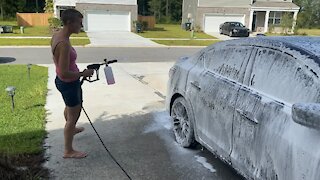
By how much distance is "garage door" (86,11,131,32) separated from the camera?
30953mm

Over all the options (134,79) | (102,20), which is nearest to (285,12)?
(102,20)

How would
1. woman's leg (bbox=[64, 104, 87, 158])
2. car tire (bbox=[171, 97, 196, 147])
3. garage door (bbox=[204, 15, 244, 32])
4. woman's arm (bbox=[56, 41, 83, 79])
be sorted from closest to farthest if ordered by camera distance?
woman's arm (bbox=[56, 41, 83, 79]) → woman's leg (bbox=[64, 104, 87, 158]) → car tire (bbox=[171, 97, 196, 147]) → garage door (bbox=[204, 15, 244, 32])

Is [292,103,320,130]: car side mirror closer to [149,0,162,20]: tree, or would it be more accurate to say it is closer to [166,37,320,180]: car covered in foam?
[166,37,320,180]: car covered in foam

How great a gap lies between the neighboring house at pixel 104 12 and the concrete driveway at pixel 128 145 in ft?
78.9

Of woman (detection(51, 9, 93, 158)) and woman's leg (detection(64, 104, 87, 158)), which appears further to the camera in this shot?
woman's leg (detection(64, 104, 87, 158))

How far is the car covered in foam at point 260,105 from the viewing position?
2588 mm

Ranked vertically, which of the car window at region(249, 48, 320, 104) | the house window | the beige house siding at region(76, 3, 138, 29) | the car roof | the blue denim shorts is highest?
the beige house siding at region(76, 3, 138, 29)

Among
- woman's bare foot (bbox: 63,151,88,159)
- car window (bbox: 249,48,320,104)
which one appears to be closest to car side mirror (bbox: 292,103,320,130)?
car window (bbox: 249,48,320,104)

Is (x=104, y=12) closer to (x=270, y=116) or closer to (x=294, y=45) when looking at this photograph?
(x=294, y=45)

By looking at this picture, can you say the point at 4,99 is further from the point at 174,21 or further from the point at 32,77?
the point at 174,21

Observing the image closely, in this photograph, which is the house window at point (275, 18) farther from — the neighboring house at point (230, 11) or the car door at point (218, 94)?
the car door at point (218, 94)

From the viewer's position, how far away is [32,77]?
369 inches

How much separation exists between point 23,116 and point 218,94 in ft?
12.2

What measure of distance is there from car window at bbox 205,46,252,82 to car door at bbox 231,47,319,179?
135mm
